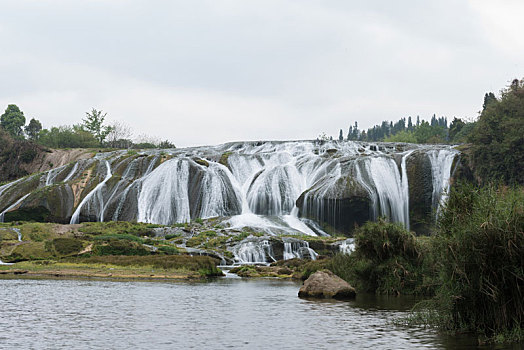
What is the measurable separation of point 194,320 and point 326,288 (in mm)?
7744

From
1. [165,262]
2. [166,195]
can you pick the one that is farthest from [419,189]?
[165,262]

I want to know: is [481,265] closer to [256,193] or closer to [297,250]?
[297,250]

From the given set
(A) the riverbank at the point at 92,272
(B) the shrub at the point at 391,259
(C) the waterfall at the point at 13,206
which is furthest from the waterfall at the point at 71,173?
(B) the shrub at the point at 391,259

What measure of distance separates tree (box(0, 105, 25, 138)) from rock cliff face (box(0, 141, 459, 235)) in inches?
3205

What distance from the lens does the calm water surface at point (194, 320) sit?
13.0m

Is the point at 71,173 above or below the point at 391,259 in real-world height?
above

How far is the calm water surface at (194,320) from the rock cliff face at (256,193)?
94.8ft

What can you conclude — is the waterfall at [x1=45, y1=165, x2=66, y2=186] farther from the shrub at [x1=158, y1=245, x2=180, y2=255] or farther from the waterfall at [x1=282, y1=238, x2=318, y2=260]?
the waterfall at [x1=282, y1=238, x2=318, y2=260]

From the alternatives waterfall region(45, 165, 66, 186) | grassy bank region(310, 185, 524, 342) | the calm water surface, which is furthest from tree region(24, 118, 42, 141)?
grassy bank region(310, 185, 524, 342)

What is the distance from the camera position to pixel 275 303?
68.8 ft

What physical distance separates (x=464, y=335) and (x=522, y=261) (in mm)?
2366

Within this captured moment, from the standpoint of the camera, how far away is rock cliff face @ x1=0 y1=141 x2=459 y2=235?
54.7 metres

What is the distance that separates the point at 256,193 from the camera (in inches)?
2339

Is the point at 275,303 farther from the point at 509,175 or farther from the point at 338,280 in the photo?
the point at 509,175
